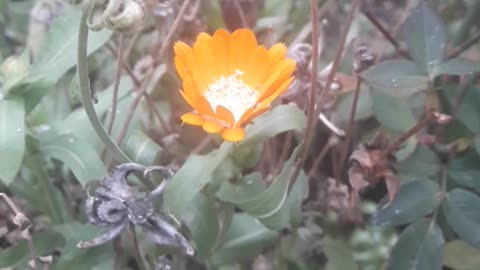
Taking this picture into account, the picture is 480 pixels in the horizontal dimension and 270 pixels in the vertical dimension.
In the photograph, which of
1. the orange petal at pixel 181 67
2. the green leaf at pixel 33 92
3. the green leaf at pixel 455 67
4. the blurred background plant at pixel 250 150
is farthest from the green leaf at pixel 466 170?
the green leaf at pixel 33 92

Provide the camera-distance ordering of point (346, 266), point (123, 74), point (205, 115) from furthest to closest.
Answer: point (123, 74) < point (346, 266) < point (205, 115)

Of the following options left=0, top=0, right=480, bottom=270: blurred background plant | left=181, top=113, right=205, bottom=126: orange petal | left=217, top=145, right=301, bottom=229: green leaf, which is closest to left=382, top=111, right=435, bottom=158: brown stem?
left=0, top=0, right=480, bottom=270: blurred background plant

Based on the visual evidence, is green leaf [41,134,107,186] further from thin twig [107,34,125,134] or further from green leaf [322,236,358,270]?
green leaf [322,236,358,270]

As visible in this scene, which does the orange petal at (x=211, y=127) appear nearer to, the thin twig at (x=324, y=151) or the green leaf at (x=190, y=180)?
the green leaf at (x=190, y=180)

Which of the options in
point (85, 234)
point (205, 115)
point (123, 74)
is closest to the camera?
point (205, 115)

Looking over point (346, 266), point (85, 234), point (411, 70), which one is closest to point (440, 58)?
point (411, 70)

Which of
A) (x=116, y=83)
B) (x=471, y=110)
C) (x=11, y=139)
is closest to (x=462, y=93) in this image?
(x=471, y=110)

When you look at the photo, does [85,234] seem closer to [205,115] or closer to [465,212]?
[205,115]

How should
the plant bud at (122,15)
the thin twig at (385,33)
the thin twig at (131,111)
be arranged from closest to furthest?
the plant bud at (122,15)
the thin twig at (131,111)
the thin twig at (385,33)
